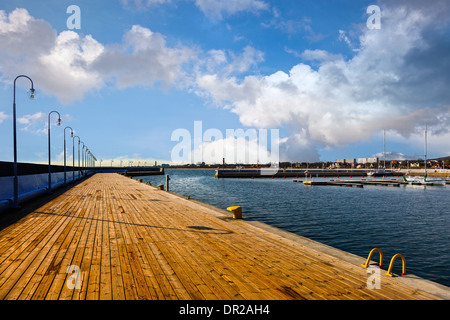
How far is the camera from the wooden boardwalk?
17.6ft

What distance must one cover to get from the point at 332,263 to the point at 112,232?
8216mm

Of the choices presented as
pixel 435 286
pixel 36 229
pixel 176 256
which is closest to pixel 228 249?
pixel 176 256

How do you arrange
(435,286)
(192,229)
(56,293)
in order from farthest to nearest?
(192,229)
(435,286)
(56,293)

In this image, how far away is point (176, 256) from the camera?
24.9 feet

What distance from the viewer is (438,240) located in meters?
17.5

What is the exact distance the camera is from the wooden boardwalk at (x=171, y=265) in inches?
211

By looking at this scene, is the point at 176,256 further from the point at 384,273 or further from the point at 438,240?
the point at 438,240

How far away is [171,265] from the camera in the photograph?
685cm

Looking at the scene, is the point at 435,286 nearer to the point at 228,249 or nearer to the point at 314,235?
the point at 228,249

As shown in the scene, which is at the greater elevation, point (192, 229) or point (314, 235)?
point (192, 229)
